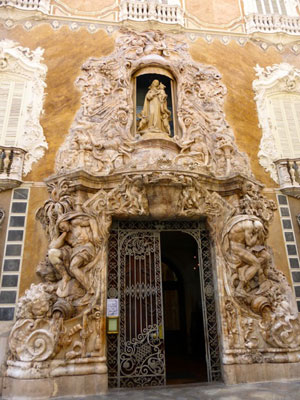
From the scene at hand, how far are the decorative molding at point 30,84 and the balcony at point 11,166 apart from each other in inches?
7.1

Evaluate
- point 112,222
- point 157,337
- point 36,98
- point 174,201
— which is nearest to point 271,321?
point 157,337

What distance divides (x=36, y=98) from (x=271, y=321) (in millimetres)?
7741

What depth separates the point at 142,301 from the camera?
22.8 feet

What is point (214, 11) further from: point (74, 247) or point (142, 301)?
point (142, 301)

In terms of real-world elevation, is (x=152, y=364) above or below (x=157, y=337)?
below

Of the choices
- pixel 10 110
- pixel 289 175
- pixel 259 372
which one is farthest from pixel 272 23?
pixel 259 372

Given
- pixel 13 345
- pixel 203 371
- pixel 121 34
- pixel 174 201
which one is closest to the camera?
pixel 13 345

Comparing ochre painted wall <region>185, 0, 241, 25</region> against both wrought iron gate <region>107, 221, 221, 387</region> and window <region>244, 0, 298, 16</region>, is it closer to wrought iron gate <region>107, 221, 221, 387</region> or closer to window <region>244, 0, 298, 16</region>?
window <region>244, 0, 298, 16</region>

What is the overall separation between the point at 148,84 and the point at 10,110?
4036 mm

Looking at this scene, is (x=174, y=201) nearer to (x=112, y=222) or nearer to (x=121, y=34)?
(x=112, y=222)

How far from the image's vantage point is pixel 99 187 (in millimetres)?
7266

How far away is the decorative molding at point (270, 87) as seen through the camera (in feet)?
29.8

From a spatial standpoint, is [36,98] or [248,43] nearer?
[36,98]

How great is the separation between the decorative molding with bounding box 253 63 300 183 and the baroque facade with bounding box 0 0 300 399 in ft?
0.17
